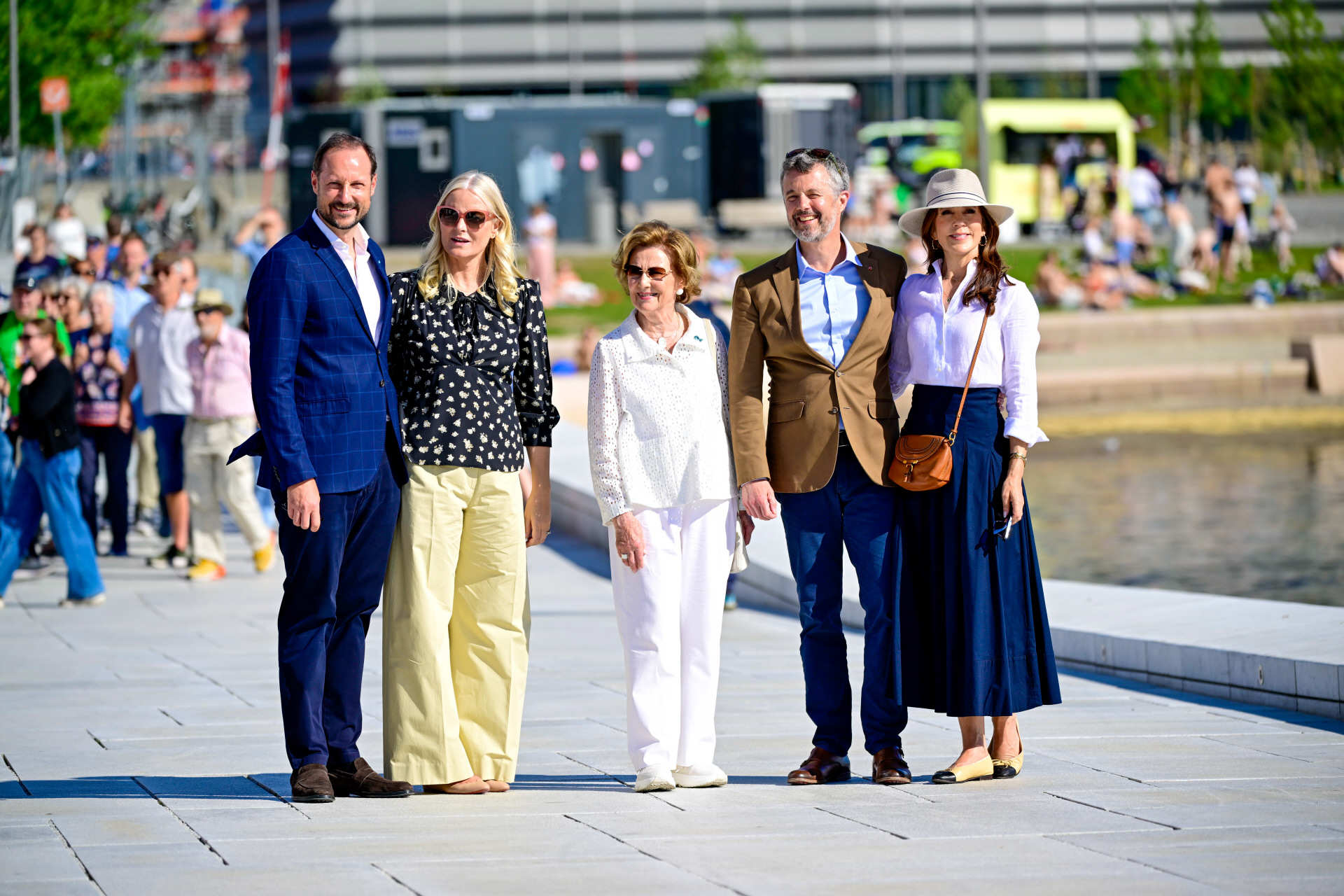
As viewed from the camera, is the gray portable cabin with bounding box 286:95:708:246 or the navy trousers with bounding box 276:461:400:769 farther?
the gray portable cabin with bounding box 286:95:708:246

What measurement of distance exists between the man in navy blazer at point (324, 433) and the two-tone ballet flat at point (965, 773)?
65.9 inches

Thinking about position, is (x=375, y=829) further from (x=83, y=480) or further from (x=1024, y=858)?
(x=83, y=480)

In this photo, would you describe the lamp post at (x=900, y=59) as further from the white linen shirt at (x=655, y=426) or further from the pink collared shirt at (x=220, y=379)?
the white linen shirt at (x=655, y=426)

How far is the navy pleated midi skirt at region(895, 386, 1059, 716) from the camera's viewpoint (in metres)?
6.12

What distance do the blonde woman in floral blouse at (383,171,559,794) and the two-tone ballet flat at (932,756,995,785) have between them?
1.35m

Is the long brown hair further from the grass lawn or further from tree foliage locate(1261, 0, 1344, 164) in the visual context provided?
tree foliage locate(1261, 0, 1344, 164)

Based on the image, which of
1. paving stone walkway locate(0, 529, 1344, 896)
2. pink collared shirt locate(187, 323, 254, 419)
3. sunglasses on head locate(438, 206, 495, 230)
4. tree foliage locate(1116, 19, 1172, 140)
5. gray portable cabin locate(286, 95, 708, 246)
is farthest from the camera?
tree foliage locate(1116, 19, 1172, 140)

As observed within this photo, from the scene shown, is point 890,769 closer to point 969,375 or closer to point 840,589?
point 840,589

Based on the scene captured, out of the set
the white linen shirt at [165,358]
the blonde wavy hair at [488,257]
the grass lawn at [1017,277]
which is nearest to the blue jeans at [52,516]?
the white linen shirt at [165,358]

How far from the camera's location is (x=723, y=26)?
74.3 meters

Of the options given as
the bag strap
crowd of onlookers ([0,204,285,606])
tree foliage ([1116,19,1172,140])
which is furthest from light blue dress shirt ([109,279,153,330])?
tree foliage ([1116,19,1172,140])

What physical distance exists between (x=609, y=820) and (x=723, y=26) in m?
70.8

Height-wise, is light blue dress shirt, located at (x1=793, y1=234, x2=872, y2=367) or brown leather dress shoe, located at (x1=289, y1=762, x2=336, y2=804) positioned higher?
light blue dress shirt, located at (x1=793, y1=234, x2=872, y2=367)

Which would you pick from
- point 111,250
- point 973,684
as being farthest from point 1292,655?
point 111,250
